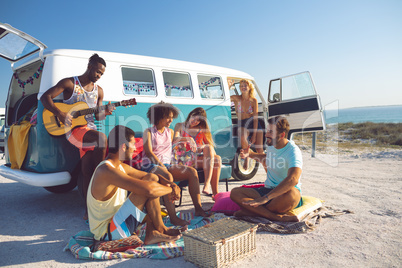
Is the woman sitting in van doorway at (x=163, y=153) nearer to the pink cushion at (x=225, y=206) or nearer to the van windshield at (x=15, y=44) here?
the pink cushion at (x=225, y=206)

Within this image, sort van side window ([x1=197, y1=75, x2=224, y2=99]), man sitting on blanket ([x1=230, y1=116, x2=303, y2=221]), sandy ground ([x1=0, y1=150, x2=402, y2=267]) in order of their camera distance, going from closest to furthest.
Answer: sandy ground ([x1=0, y1=150, x2=402, y2=267]) < man sitting on blanket ([x1=230, y1=116, x2=303, y2=221]) < van side window ([x1=197, y1=75, x2=224, y2=99])

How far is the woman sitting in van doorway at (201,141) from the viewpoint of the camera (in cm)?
474

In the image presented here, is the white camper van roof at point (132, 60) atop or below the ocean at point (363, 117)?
atop

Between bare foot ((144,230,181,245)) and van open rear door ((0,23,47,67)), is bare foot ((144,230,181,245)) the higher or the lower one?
the lower one

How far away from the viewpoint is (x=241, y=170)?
6699 mm

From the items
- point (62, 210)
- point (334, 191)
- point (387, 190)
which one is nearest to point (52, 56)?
point (62, 210)

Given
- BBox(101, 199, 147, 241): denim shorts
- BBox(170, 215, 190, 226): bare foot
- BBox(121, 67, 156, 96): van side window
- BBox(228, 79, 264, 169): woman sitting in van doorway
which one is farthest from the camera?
BBox(228, 79, 264, 169): woman sitting in van doorway

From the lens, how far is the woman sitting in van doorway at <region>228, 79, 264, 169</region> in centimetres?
611

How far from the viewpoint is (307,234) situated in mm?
3490

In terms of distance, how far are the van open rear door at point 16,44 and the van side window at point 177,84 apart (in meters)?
Answer: 1.87

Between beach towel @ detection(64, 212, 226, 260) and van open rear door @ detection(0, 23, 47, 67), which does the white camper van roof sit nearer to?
van open rear door @ detection(0, 23, 47, 67)

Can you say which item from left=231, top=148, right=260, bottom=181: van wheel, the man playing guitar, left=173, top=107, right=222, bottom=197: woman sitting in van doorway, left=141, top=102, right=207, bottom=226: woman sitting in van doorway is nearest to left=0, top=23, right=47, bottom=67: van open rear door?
the man playing guitar

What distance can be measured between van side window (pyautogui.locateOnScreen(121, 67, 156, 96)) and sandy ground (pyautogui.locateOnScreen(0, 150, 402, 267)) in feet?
6.28

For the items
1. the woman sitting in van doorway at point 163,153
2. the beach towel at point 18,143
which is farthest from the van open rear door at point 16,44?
the woman sitting in van doorway at point 163,153
